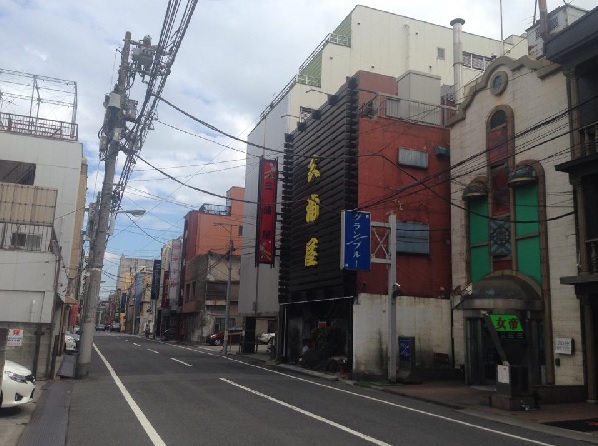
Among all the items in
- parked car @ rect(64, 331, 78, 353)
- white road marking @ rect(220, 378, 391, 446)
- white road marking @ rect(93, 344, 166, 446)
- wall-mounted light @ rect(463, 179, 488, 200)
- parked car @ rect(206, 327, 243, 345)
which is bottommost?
white road marking @ rect(93, 344, 166, 446)

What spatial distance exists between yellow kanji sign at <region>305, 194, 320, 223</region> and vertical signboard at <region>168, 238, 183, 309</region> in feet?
139

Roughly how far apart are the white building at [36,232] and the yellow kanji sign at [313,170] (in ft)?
40.5

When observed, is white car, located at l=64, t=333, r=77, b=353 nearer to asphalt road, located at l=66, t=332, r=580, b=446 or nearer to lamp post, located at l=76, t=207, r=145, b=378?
lamp post, located at l=76, t=207, r=145, b=378

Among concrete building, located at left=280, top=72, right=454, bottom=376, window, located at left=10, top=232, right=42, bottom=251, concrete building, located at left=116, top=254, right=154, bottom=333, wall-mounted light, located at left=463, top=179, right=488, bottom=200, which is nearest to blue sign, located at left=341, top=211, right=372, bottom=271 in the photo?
concrete building, located at left=280, top=72, right=454, bottom=376

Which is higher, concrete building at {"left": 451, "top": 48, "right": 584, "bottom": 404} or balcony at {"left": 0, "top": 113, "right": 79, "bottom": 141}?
balcony at {"left": 0, "top": 113, "right": 79, "bottom": 141}

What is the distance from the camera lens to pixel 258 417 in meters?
11.6

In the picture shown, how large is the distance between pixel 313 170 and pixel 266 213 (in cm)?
507

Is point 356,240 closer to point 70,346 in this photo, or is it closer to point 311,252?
point 311,252

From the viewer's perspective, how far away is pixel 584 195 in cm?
1659

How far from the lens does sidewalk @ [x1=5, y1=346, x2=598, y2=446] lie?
9.71 metres

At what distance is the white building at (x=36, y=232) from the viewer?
18609 mm

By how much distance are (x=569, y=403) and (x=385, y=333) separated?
824cm

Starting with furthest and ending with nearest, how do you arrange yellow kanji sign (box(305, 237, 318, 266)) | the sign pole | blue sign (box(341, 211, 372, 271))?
yellow kanji sign (box(305, 237, 318, 266)) → blue sign (box(341, 211, 372, 271)) → the sign pole

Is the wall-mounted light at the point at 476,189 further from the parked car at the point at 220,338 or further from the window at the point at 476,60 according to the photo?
the parked car at the point at 220,338
